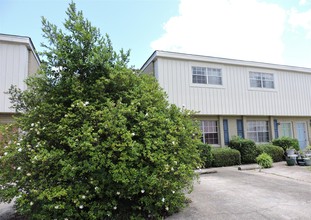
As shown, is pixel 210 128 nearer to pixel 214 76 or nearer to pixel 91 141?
pixel 214 76

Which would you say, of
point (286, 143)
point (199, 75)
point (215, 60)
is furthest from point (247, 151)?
point (215, 60)

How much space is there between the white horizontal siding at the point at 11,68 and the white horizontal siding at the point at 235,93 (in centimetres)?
611

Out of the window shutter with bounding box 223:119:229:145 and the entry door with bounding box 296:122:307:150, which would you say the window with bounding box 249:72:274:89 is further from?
the entry door with bounding box 296:122:307:150

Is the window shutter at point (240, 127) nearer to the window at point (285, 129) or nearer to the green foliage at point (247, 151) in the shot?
the green foliage at point (247, 151)

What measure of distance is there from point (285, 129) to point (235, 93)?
15.5 feet

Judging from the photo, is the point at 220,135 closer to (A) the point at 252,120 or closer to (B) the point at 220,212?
(A) the point at 252,120

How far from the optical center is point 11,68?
8.72 meters

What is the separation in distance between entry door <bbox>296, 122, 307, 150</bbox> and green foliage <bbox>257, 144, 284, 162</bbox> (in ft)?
12.6

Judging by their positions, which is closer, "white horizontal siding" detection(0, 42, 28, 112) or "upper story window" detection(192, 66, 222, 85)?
"white horizontal siding" detection(0, 42, 28, 112)

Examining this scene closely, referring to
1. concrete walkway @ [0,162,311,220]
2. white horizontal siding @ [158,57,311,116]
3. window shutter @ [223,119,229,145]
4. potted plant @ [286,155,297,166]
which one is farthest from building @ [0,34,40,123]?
potted plant @ [286,155,297,166]

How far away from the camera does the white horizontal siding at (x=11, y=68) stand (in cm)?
857

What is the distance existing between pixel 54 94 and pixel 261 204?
4.80m

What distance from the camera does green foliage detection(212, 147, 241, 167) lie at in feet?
32.6

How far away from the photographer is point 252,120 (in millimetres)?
12750
